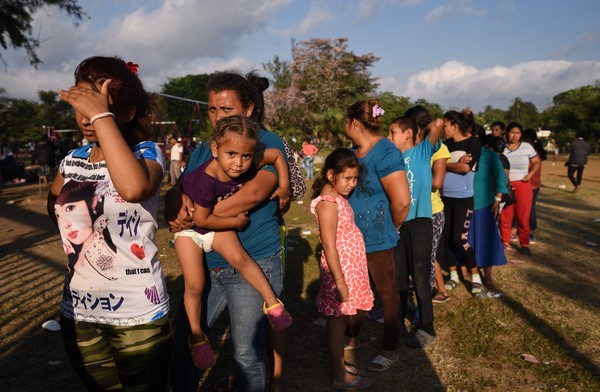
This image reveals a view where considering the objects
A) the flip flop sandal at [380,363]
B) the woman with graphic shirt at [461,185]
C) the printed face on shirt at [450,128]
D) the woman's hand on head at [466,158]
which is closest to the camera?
the flip flop sandal at [380,363]

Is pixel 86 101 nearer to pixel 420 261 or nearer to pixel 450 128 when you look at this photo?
pixel 420 261

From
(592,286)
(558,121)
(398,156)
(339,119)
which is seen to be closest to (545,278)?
(592,286)

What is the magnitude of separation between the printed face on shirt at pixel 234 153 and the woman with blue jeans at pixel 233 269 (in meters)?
0.11

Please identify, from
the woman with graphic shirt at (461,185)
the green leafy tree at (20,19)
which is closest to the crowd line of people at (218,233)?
the woman with graphic shirt at (461,185)

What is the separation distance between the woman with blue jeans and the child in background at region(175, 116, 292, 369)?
0.06 m

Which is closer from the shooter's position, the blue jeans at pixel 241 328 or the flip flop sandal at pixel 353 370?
the blue jeans at pixel 241 328

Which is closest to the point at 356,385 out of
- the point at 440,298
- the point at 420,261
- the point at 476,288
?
the point at 420,261

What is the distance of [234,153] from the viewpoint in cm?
200

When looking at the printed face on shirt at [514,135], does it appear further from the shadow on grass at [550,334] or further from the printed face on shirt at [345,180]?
the printed face on shirt at [345,180]

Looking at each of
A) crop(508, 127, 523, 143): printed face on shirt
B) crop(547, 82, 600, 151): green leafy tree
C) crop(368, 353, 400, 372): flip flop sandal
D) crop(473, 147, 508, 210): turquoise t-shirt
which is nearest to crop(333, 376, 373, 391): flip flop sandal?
crop(368, 353, 400, 372): flip flop sandal

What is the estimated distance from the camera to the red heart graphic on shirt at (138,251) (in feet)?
5.52

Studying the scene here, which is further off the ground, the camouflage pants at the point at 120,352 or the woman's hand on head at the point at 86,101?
the woman's hand on head at the point at 86,101

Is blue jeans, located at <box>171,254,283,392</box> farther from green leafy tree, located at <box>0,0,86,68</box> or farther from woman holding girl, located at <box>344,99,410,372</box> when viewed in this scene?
green leafy tree, located at <box>0,0,86,68</box>

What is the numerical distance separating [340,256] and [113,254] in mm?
1765
